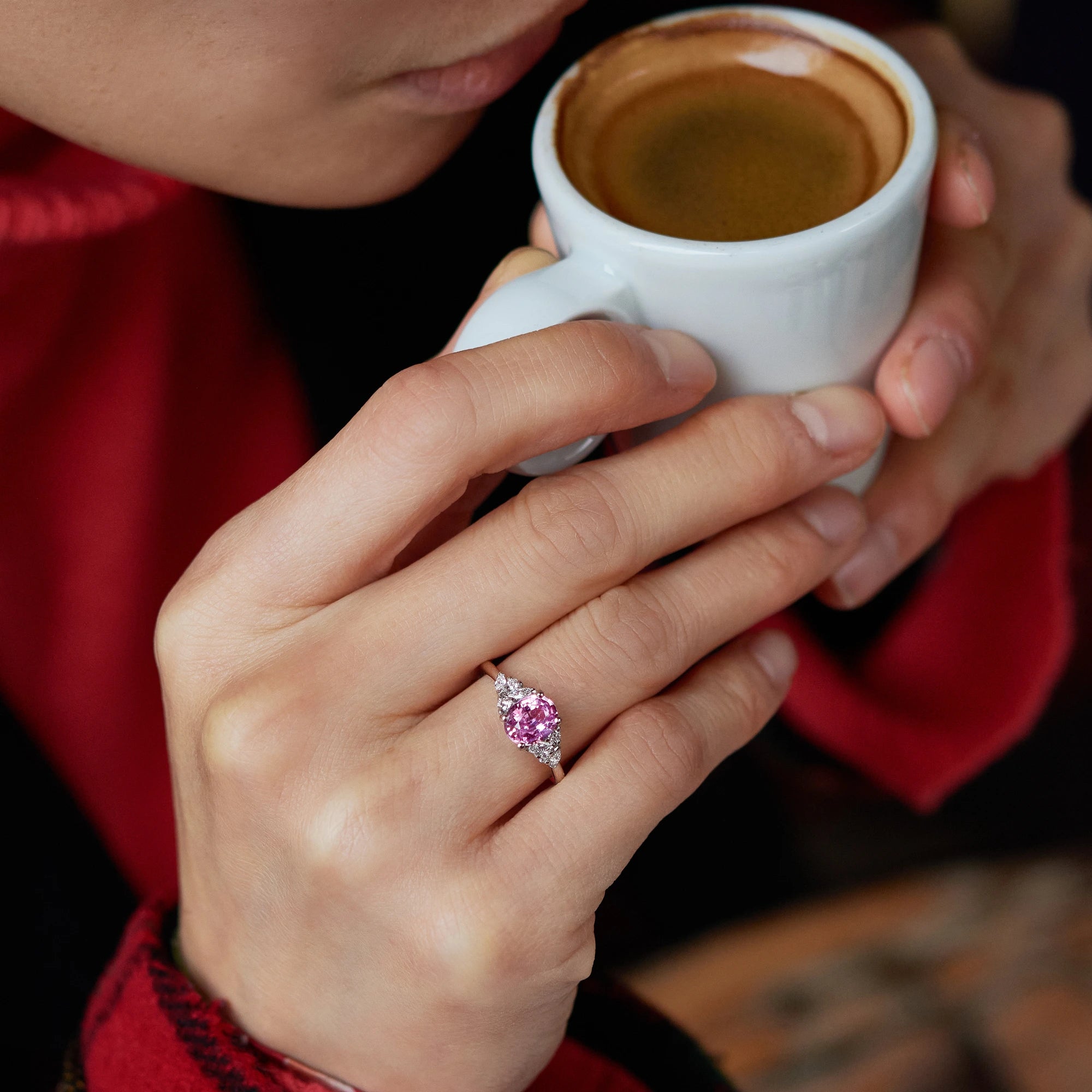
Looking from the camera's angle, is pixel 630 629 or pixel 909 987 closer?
pixel 630 629

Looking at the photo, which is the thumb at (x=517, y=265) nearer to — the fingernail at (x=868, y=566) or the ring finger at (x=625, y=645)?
the ring finger at (x=625, y=645)

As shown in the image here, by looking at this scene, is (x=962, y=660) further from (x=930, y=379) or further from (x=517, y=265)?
(x=517, y=265)

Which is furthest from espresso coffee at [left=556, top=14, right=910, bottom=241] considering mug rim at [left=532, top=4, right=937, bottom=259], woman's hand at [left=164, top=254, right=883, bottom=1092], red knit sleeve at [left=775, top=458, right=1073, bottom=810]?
red knit sleeve at [left=775, top=458, right=1073, bottom=810]

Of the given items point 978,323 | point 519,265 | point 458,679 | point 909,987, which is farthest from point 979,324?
point 909,987

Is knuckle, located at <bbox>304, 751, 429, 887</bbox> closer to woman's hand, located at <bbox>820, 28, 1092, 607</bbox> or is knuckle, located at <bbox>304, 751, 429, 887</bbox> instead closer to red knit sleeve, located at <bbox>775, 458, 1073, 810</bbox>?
woman's hand, located at <bbox>820, 28, 1092, 607</bbox>

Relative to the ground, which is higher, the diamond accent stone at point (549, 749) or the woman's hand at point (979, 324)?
the diamond accent stone at point (549, 749)

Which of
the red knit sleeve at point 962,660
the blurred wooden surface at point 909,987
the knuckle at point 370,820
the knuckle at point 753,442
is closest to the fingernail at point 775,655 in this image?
the knuckle at point 753,442
